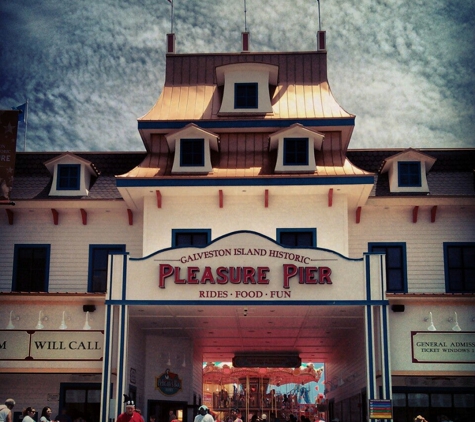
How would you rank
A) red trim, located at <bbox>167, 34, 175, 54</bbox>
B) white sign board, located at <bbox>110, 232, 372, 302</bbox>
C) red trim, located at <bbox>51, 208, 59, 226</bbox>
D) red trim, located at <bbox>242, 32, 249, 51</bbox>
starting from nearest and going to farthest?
1. white sign board, located at <bbox>110, 232, 372, 302</bbox>
2. red trim, located at <bbox>51, 208, 59, 226</bbox>
3. red trim, located at <bbox>167, 34, 175, 54</bbox>
4. red trim, located at <bbox>242, 32, 249, 51</bbox>

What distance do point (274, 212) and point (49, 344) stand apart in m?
8.99

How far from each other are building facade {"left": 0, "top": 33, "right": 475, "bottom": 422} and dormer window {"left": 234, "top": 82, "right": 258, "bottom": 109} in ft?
0.25

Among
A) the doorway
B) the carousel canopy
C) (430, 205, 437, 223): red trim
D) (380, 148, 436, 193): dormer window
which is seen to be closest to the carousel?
the carousel canopy

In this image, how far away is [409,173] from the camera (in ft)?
91.9

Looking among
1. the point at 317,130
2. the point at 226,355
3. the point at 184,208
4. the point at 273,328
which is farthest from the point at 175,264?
the point at 226,355

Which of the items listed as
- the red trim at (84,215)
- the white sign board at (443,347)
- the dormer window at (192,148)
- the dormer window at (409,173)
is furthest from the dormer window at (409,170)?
the red trim at (84,215)

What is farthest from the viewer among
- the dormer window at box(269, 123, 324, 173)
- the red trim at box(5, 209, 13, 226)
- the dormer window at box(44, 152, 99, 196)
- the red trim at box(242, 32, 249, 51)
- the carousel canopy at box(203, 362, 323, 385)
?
the carousel canopy at box(203, 362, 323, 385)

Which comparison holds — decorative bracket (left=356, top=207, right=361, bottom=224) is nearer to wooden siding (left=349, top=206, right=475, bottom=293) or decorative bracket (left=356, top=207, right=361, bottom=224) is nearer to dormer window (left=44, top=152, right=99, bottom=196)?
wooden siding (left=349, top=206, right=475, bottom=293)

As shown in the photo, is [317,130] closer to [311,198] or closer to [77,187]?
[311,198]

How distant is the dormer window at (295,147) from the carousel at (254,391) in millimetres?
13425

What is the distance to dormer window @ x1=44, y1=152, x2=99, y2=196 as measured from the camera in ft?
92.1

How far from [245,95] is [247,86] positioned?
1.30 ft

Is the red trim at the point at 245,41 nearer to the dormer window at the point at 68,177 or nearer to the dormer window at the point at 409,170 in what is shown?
the dormer window at the point at 409,170

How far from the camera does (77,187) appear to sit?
92.2 feet
